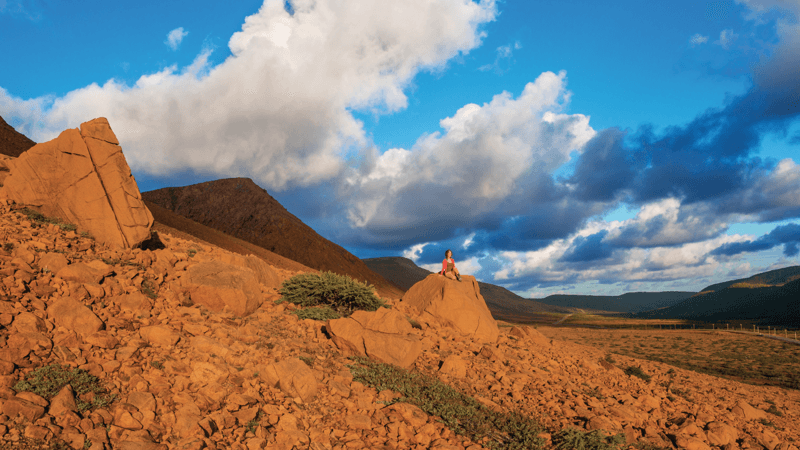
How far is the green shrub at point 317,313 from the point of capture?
10.7 metres

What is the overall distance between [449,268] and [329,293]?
16.3ft

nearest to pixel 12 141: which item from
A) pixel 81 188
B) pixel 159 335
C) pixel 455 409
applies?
pixel 81 188

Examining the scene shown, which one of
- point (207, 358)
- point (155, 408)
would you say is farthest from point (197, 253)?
point (155, 408)

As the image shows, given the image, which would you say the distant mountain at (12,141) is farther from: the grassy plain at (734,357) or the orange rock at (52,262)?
the grassy plain at (734,357)

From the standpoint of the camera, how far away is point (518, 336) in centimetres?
1455

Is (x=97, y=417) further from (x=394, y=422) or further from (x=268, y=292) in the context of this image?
(x=268, y=292)

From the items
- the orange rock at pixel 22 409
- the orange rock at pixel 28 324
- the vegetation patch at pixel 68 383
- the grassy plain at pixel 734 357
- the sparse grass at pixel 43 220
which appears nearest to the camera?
the orange rock at pixel 22 409

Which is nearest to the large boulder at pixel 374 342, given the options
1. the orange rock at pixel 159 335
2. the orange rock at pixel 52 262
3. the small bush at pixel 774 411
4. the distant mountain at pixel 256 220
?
the orange rock at pixel 159 335

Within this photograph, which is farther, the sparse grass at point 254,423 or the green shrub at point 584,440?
the green shrub at point 584,440

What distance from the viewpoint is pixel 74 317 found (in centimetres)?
679

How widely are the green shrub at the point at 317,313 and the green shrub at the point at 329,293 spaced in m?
0.72

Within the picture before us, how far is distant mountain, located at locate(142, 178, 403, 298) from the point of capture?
7188 cm

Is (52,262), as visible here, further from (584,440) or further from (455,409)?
(584,440)

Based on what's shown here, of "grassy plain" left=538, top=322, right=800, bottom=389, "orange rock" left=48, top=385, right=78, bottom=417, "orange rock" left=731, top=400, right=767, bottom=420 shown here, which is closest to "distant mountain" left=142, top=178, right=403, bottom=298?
"grassy plain" left=538, top=322, right=800, bottom=389
